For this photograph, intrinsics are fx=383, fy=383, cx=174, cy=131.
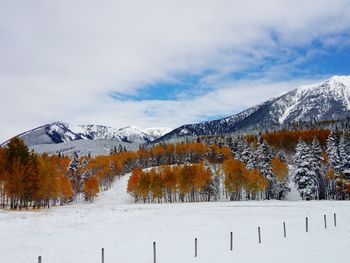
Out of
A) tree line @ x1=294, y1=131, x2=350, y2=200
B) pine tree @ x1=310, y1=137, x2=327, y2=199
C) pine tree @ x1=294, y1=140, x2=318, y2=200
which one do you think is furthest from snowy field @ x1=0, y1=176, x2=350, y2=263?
pine tree @ x1=310, y1=137, x2=327, y2=199

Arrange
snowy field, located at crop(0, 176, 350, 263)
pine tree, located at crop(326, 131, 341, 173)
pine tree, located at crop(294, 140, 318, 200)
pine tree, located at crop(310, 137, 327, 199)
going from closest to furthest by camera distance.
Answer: snowy field, located at crop(0, 176, 350, 263)
pine tree, located at crop(294, 140, 318, 200)
pine tree, located at crop(326, 131, 341, 173)
pine tree, located at crop(310, 137, 327, 199)

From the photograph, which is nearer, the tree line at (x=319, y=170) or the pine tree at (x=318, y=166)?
the tree line at (x=319, y=170)

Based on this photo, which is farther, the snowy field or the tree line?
the tree line

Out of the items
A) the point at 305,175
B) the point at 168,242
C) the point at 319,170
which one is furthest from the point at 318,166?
the point at 168,242

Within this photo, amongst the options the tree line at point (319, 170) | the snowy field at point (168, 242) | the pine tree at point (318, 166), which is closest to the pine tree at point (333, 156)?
the tree line at point (319, 170)

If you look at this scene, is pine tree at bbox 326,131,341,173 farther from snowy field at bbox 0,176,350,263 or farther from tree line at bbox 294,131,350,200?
snowy field at bbox 0,176,350,263

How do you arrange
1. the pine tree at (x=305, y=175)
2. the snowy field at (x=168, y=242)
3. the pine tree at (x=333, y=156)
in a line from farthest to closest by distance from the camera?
1. the pine tree at (x=333, y=156)
2. the pine tree at (x=305, y=175)
3. the snowy field at (x=168, y=242)

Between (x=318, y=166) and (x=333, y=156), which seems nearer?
(x=333, y=156)

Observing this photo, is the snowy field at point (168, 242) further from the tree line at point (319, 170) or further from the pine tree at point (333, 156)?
the pine tree at point (333, 156)

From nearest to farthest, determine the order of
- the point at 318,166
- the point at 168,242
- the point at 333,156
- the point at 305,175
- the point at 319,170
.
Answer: the point at 168,242 < the point at 305,175 < the point at 333,156 < the point at 318,166 < the point at 319,170

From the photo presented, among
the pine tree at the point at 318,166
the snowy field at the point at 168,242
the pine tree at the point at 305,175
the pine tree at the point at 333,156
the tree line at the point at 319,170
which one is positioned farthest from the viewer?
the pine tree at the point at 318,166

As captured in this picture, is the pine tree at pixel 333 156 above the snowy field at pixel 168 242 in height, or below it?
above

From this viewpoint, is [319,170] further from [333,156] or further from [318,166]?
[333,156]

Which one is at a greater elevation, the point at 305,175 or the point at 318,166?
the point at 318,166
